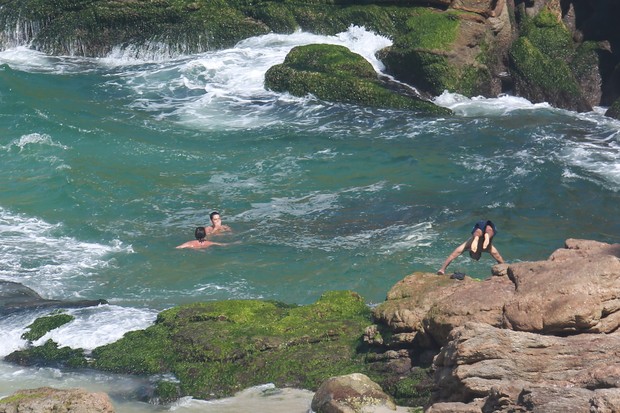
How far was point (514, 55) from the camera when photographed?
28.0 m

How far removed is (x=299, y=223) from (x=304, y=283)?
2.85 meters

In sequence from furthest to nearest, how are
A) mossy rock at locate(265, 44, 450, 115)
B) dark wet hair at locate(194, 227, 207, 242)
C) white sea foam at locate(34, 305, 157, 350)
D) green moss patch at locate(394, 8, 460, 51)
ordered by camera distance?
green moss patch at locate(394, 8, 460, 51)
mossy rock at locate(265, 44, 450, 115)
dark wet hair at locate(194, 227, 207, 242)
white sea foam at locate(34, 305, 157, 350)

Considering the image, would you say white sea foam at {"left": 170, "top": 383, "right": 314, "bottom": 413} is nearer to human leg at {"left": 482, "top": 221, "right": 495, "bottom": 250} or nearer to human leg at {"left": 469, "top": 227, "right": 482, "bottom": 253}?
human leg at {"left": 469, "top": 227, "right": 482, "bottom": 253}

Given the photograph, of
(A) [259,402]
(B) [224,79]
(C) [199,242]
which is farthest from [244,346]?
(B) [224,79]

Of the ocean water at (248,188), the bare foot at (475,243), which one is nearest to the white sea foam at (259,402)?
the ocean water at (248,188)

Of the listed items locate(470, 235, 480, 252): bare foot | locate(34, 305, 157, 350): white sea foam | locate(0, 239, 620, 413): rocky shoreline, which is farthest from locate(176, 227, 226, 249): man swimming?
locate(0, 239, 620, 413): rocky shoreline

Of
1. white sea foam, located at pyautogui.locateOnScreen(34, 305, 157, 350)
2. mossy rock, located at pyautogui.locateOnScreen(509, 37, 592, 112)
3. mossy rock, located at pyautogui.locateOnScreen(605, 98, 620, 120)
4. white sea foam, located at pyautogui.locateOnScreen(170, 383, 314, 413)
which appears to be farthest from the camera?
mossy rock, located at pyautogui.locateOnScreen(509, 37, 592, 112)

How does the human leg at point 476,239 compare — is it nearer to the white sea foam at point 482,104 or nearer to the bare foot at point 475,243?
the bare foot at point 475,243

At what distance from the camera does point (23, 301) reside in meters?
16.2

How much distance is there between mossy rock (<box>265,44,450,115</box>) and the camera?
26.7 metres

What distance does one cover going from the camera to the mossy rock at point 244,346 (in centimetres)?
1298

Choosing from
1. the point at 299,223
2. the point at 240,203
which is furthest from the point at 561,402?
the point at 240,203

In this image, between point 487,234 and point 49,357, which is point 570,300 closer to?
point 487,234

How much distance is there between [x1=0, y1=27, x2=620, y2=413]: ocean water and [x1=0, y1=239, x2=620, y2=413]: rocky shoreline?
1.09m
